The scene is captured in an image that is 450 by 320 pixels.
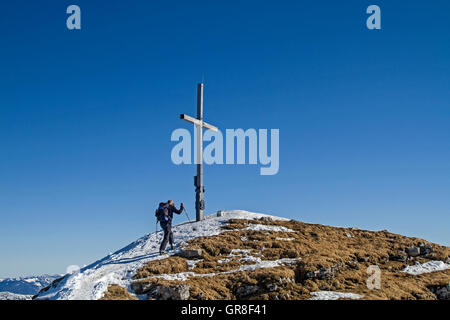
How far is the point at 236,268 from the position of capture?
1820 cm

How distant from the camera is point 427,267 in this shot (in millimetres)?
20547

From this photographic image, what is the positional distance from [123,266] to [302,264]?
7.99m

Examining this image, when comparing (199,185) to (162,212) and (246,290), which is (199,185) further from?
(246,290)

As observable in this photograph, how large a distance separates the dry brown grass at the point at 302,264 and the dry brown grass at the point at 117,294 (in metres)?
1.15

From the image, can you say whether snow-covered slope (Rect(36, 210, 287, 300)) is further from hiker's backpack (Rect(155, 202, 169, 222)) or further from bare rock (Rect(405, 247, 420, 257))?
bare rock (Rect(405, 247, 420, 257))

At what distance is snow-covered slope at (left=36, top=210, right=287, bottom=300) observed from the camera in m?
15.1

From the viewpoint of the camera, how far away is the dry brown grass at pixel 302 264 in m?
15.8

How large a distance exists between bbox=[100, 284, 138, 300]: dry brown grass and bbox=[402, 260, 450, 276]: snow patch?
13.2 meters

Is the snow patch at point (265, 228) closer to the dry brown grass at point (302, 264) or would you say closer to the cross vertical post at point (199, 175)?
the dry brown grass at point (302, 264)

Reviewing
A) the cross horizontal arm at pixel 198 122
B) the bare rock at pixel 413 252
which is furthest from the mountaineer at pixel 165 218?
the bare rock at pixel 413 252

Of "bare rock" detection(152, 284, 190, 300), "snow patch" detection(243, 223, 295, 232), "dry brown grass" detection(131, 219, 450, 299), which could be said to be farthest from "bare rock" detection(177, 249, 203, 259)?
"snow patch" detection(243, 223, 295, 232)
